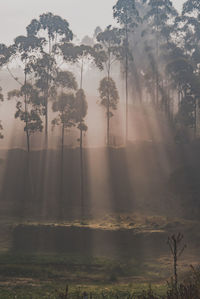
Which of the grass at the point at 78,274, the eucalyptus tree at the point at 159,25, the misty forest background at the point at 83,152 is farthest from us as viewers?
the eucalyptus tree at the point at 159,25

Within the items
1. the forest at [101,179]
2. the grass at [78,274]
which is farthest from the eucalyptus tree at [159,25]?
the grass at [78,274]

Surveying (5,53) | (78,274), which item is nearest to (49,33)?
(5,53)

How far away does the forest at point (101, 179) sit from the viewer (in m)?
21.4

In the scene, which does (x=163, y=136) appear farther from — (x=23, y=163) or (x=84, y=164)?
(x=23, y=163)

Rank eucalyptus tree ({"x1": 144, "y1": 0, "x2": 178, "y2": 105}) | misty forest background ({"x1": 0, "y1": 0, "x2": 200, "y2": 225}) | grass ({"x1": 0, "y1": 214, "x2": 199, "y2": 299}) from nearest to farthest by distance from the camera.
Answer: grass ({"x1": 0, "y1": 214, "x2": 199, "y2": 299}), misty forest background ({"x1": 0, "y1": 0, "x2": 200, "y2": 225}), eucalyptus tree ({"x1": 144, "y1": 0, "x2": 178, "y2": 105})

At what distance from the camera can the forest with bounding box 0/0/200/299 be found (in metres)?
21.4

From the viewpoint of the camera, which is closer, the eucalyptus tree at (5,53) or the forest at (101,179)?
the forest at (101,179)

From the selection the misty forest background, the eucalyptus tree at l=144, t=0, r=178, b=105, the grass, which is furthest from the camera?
the eucalyptus tree at l=144, t=0, r=178, b=105

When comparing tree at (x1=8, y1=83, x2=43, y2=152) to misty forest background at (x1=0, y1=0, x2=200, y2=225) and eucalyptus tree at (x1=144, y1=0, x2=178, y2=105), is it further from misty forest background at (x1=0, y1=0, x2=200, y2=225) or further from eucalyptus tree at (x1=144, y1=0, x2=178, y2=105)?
eucalyptus tree at (x1=144, y1=0, x2=178, y2=105)

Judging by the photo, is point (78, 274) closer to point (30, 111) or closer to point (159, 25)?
point (30, 111)

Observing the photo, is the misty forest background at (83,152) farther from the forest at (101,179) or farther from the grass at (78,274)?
the grass at (78,274)

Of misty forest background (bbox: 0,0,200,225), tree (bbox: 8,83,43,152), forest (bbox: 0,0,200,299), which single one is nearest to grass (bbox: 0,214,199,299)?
forest (bbox: 0,0,200,299)

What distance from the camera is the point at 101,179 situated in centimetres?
4922

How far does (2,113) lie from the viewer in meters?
94.2
